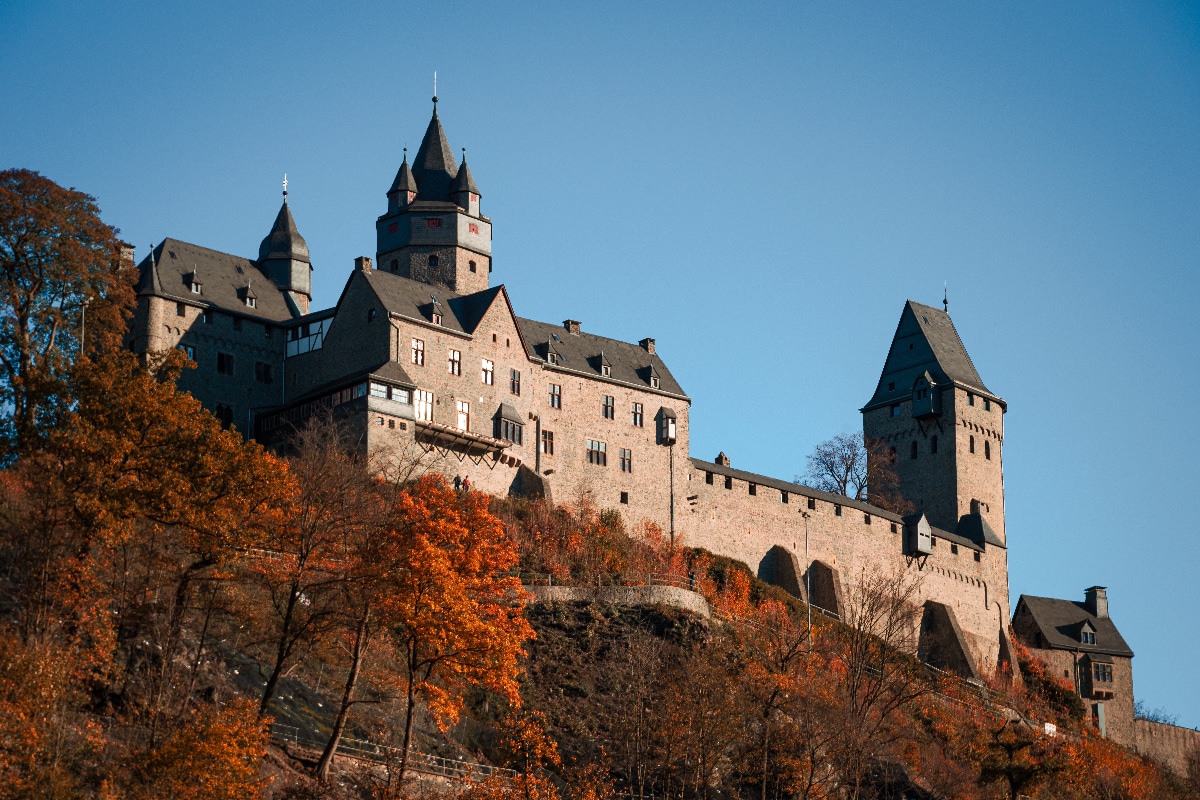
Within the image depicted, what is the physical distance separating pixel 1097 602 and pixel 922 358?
16.2 meters

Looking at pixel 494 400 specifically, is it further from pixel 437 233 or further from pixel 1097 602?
pixel 1097 602

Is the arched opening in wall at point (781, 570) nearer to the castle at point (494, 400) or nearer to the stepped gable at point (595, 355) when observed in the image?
the castle at point (494, 400)

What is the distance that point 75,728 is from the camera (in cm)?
3547

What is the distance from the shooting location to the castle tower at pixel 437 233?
73.8 metres

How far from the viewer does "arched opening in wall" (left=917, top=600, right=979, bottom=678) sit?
78.2 meters

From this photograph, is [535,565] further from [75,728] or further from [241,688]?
[75,728]

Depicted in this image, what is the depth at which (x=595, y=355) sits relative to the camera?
74.9m

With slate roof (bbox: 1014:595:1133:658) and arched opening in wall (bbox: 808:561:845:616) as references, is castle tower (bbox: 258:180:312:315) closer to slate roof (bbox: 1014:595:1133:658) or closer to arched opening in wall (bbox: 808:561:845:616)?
arched opening in wall (bbox: 808:561:845:616)

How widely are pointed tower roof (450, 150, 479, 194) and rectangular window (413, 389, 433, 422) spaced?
13.6 m

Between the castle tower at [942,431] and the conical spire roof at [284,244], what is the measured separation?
3472cm

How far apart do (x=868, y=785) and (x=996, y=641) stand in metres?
32.1

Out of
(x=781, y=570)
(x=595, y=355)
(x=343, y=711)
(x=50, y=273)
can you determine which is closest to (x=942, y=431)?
(x=781, y=570)

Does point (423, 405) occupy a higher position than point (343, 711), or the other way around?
point (423, 405)

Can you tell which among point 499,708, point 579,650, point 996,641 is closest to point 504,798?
point 499,708
